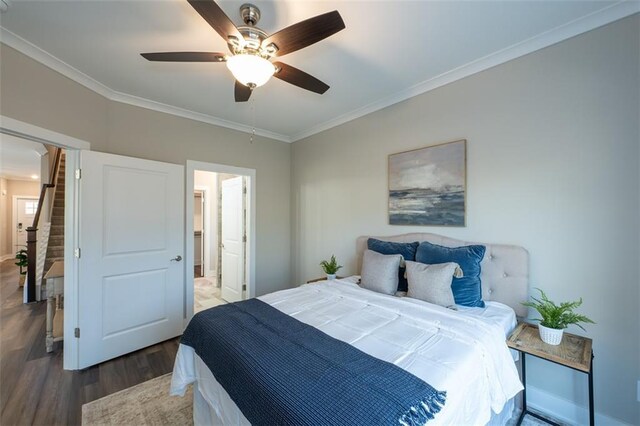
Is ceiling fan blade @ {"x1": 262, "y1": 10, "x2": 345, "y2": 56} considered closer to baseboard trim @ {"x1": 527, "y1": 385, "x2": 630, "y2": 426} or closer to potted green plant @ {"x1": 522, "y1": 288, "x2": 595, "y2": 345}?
potted green plant @ {"x1": 522, "y1": 288, "x2": 595, "y2": 345}

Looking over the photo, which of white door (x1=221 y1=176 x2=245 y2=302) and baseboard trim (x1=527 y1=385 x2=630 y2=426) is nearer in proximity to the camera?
baseboard trim (x1=527 y1=385 x2=630 y2=426)

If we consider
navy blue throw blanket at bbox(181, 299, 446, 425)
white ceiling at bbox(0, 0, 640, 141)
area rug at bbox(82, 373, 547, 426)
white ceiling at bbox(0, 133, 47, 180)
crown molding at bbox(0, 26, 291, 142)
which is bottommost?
area rug at bbox(82, 373, 547, 426)

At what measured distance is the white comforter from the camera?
1.17 m

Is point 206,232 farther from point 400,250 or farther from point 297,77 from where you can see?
A: point 297,77

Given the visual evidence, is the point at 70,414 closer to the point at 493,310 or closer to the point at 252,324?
the point at 252,324

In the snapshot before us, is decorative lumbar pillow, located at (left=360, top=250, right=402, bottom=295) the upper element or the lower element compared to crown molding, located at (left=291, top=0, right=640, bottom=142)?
lower

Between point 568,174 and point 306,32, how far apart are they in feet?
6.52

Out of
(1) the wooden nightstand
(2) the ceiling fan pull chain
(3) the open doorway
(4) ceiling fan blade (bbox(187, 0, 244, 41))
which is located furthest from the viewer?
(3) the open doorway

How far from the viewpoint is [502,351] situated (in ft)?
4.98

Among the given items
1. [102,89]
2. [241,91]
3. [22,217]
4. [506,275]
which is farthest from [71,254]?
[22,217]

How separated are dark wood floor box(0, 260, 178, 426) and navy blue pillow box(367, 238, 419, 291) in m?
2.30

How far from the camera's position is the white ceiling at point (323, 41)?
5.41 feet

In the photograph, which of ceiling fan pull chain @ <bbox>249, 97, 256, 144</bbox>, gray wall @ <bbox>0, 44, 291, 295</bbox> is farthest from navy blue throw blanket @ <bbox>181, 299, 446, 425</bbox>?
ceiling fan pull chain @ <bbox>249, 97, 256, 144</bbox>

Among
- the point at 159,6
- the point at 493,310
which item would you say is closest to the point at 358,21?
the point at 159,6
